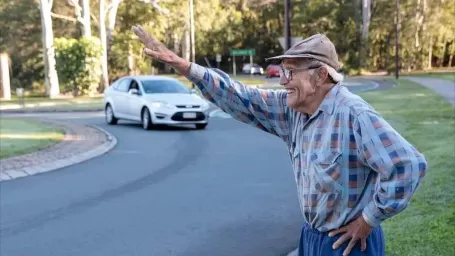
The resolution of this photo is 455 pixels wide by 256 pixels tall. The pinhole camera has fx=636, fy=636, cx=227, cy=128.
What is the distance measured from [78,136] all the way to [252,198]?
8950 mm

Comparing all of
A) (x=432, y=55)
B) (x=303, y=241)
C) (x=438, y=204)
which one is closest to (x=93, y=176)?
(x=438, y=204)

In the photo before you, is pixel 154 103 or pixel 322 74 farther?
pixel 154 103

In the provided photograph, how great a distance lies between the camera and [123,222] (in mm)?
7336

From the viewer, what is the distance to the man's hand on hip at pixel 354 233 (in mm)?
2635

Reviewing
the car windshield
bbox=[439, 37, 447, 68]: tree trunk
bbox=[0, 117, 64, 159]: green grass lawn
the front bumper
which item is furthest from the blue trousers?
bbox=[439, 37, 447, 68]: tree trunk

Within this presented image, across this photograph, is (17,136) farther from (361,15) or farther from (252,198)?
(361,15)

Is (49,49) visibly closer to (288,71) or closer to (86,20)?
(86,20)

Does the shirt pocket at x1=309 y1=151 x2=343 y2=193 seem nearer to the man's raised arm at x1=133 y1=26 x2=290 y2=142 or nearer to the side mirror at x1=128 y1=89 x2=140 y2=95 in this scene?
the man's raised arm at x1=133 y1=26 x2=290 y2=142

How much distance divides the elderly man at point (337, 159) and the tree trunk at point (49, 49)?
126ft

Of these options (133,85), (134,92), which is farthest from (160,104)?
(133,85)

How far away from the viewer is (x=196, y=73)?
9.92ft

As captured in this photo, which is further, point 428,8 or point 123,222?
point 428,8

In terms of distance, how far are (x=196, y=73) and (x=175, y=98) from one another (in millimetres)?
Result: 15705

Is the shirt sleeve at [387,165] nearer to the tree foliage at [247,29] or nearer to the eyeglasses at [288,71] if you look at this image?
the eyeglasses at [288,71]
